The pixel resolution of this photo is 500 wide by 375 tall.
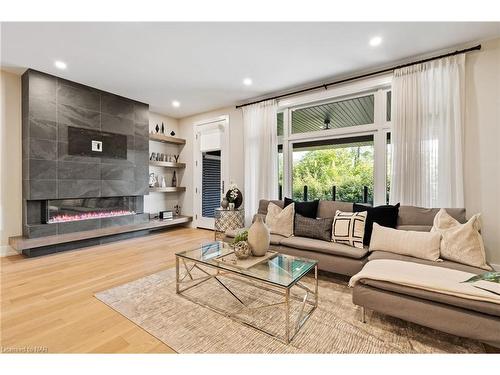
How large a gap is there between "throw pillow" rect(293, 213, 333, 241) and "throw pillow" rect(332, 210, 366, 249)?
8 centimetres

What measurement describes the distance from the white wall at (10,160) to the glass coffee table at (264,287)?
2.99 metres

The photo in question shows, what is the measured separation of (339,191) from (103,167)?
4163 millimetres

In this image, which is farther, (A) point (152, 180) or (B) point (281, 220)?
Answer: (A) point (152, 180)

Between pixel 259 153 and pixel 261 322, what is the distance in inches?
120

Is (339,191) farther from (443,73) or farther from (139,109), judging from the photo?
(139,109)

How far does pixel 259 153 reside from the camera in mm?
4344

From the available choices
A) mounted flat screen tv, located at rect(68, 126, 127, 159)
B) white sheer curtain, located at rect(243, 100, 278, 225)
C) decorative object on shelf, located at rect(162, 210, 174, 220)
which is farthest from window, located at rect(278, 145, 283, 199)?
mounted flat screen tv, located at rect(68, 126, 127, 159)

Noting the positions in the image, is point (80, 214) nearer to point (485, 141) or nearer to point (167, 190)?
point (167, 190)

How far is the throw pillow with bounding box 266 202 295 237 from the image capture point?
3.10 m

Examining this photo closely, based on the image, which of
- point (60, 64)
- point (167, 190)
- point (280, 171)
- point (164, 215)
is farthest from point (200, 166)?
point (60, 64)

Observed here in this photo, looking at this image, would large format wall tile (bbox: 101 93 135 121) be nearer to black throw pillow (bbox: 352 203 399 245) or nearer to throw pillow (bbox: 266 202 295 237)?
throw pillow (bbox: 266 202 295 237)

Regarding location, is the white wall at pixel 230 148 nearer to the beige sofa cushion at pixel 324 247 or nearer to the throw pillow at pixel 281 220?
the throw pillow at pixel 281 220

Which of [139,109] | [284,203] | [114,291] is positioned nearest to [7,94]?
[139,109]

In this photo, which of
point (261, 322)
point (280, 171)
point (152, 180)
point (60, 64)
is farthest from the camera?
point (152, 180)
